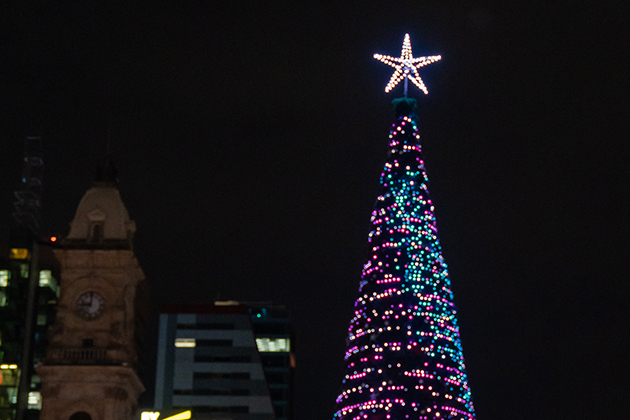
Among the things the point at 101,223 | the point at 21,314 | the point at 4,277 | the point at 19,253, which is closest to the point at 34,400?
the point at 21,314

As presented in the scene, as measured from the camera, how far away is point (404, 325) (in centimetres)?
6544

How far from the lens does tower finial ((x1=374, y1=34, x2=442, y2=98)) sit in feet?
243

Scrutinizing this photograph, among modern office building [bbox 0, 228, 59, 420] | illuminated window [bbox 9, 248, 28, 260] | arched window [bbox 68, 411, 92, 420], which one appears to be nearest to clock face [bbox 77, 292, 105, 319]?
arched window [bbox 68, 411, 92, 420]

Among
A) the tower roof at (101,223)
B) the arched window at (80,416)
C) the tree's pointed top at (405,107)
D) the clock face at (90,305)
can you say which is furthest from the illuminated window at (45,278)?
the tree's pointed top at (405,107)

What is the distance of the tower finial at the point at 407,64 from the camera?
73.9m

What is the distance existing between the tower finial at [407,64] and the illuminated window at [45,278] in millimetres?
66732

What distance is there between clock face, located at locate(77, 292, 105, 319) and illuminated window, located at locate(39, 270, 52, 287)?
60648 mm

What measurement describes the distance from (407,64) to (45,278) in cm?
6786

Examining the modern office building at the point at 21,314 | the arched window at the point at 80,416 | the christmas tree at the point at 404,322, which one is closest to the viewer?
the christmas tree at the point at 404,322

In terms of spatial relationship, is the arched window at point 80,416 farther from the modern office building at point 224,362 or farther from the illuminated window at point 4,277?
the modern office building at point 224,362

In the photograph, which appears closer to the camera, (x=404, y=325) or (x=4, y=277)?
(x=404, y=325)

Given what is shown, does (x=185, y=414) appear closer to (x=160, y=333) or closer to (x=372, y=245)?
(x=372, y=245)

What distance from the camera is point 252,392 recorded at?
145625mm

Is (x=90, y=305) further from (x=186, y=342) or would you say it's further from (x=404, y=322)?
(x=186, y=342)
